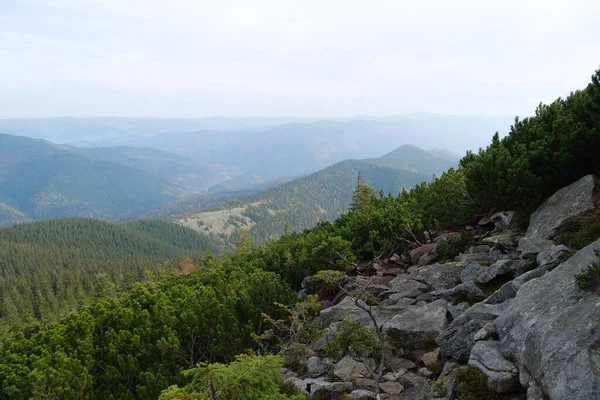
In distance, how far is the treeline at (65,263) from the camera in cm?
7788

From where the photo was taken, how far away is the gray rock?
5371 millimetres

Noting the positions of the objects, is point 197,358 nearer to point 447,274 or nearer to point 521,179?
point 447,274

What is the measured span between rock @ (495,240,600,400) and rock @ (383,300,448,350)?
1860 mm

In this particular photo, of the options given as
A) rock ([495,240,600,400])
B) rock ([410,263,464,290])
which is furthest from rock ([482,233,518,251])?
rock ([495,240,600,400])

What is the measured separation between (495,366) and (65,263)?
16517 cm

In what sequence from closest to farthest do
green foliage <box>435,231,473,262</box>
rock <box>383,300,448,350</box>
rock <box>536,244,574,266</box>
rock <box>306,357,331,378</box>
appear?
rock <box>536,244,574,266</box>
rock <box>383,300,448,350</box>
rock <box>306,357,331,378</box>
green foliage <box>435,231,473,262</box>

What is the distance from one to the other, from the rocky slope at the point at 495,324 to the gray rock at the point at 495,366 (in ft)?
0.05

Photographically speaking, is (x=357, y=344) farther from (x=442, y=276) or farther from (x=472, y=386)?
(x=442, y=276)

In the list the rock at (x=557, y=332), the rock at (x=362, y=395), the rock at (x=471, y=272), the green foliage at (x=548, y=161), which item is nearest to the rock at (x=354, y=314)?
the rock at (x=471, y=272)

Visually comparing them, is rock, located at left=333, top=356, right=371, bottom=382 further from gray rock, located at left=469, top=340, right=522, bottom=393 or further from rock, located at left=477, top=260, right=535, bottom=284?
rock, located at left=477, top=260, right=535, bottom=284

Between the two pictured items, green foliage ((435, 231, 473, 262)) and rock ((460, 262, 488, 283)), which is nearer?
rock ((460, 262, 488, 283))

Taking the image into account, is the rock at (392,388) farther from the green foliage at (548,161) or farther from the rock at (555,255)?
the green foliage at (548,161)

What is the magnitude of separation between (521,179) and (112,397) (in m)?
12.7

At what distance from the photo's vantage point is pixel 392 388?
6.93m
